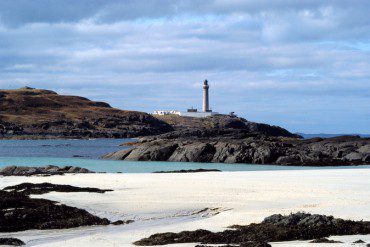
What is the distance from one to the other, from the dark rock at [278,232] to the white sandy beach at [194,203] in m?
0.64

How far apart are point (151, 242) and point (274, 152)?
142 ft

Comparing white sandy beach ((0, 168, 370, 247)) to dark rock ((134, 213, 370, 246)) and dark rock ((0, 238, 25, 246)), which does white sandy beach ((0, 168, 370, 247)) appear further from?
dark rock ((134, 213, 370, 246))

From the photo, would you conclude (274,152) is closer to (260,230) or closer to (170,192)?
(170,192)

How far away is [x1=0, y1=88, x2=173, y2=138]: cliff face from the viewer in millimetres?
143750

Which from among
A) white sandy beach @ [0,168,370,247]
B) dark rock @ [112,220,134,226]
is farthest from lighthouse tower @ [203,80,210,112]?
dark rock @ [112,220,134,226]

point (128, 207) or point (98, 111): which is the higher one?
point (98, 111)

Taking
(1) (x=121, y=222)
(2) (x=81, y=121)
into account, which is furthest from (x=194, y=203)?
(2) (x=81, y=121)

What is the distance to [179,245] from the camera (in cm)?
1416

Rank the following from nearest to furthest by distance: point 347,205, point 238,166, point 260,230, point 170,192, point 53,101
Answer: point 260,230
point 347,205
point 170,192
point 238,166
point 53,101

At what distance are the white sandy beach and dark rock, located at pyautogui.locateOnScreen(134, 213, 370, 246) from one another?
64 centimetres

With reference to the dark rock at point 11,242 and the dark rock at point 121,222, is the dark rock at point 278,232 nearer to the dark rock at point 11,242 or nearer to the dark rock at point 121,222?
the dark rock at point 11,242

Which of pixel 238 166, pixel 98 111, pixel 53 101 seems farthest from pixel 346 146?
pixel 53 101

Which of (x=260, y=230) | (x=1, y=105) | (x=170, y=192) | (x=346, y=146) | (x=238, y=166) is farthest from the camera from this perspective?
(x=1, y=105)

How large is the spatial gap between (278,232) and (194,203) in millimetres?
7564
